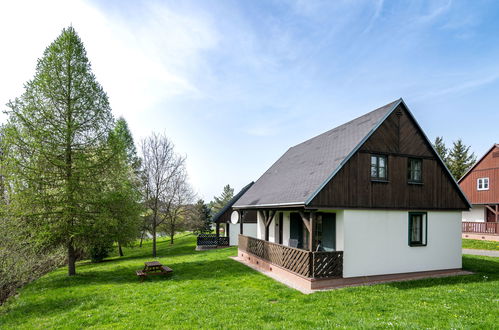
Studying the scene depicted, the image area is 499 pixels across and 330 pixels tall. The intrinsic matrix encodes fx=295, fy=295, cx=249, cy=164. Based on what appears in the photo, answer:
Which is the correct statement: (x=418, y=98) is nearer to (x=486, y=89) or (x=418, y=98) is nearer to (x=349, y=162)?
(x=486, y=89)

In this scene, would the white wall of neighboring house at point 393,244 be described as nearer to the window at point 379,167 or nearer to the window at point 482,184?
the window at point 379,167

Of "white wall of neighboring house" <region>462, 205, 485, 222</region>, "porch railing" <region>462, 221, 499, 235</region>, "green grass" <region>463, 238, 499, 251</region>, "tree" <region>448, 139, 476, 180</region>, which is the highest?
"tree" <region>448, 139, 476, 180</region>

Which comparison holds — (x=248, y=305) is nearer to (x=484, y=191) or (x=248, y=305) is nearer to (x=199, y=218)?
(x=484, y=191)

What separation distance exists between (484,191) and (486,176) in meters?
1.46

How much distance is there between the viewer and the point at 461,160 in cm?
4469

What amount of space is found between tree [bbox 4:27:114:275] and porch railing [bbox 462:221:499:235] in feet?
97.7

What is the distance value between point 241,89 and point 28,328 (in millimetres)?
12832

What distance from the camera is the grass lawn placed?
711 cm

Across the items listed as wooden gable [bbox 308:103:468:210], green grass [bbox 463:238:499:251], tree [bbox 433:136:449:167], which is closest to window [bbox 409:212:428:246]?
wooden gable [bbox 308:103:468:210]

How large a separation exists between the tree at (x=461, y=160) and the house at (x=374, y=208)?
38.0 metres

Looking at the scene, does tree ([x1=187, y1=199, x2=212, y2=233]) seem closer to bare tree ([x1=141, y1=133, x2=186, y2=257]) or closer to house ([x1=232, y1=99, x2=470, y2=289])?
bare tree ([x1=141, y1=133, x2=186, y2=257])

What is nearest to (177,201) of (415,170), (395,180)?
(395,180)

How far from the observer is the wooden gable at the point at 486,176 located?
1074 inches

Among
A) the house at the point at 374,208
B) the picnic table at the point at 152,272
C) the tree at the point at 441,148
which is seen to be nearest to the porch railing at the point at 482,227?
the house at the point at 374,208
